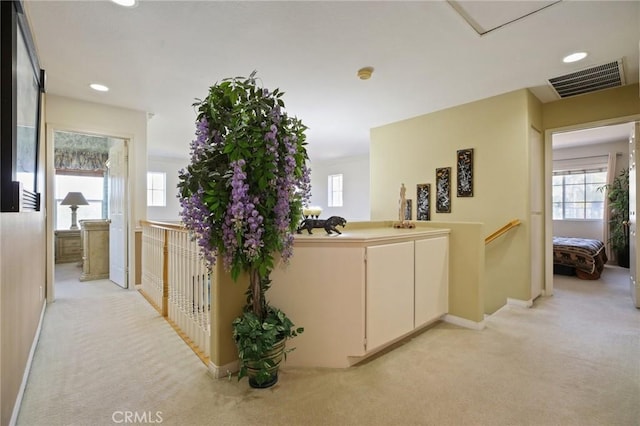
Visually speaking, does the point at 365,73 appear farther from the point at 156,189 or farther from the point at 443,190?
the point at 156,189

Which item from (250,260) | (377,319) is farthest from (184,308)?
(377,319)

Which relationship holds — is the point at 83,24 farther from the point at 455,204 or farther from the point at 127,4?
the point at 455,204

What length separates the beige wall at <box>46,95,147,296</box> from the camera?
3672 mm

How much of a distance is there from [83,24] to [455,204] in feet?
14.2

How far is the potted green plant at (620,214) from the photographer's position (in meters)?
5.62

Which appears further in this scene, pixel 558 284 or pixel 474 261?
pixel 558 284

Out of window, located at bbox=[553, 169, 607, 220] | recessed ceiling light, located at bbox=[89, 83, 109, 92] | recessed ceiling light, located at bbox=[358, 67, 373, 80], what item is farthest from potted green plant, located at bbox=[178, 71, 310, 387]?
window, located at bbox=[553, 169, 607, 220]

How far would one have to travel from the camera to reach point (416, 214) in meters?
4.60

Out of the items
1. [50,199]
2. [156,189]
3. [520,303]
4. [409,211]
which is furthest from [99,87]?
[156,189]

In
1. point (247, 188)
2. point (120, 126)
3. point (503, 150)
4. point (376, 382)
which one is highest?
point (120, 126)

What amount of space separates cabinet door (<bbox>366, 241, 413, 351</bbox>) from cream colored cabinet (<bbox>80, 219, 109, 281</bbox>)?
4.63 metres

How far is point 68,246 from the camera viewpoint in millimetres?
6211

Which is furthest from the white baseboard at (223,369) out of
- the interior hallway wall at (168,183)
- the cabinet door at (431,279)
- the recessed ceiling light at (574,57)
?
the interior hallway wall at (168,183)

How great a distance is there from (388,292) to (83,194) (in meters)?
7.48
